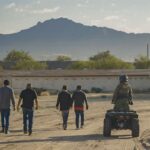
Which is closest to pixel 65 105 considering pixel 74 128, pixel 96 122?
pixel 74 128

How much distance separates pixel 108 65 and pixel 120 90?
109 m

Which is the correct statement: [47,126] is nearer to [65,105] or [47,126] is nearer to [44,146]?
[65,105]

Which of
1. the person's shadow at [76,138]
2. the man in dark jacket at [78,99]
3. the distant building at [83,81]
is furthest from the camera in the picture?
the distant building at [83,81]

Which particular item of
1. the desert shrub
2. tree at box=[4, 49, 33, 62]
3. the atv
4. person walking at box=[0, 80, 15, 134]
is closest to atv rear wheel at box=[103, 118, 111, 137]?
the atv

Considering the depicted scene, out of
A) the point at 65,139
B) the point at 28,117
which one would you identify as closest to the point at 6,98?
the point at 28,117

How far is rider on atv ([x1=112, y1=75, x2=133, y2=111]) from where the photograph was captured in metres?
23.7

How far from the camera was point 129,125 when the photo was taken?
2356cm

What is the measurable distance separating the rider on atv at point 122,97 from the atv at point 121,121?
0.94ft

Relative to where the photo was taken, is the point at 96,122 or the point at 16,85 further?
the point at 16,85

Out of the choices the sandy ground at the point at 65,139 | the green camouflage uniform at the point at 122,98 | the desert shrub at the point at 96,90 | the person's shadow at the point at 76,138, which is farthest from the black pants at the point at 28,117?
the desert shrub at the point at 96,90

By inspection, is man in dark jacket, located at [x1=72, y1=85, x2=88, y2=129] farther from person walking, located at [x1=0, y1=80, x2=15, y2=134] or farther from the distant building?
the distant building

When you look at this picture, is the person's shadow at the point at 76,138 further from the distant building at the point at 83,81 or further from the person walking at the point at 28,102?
the distant building at the point at 83,81

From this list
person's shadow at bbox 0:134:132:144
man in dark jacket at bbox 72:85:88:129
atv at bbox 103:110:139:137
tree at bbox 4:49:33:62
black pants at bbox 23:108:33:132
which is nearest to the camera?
Answer: person's shadow at bbox 0:134:132:144

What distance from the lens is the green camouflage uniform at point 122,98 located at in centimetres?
2369
